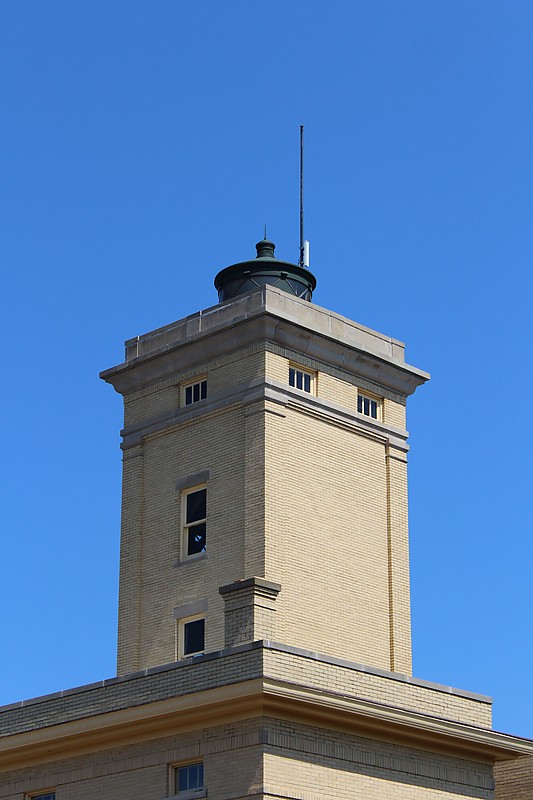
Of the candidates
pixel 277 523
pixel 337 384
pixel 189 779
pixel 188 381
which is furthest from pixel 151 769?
pixel 337 384

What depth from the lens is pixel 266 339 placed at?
1550 inches

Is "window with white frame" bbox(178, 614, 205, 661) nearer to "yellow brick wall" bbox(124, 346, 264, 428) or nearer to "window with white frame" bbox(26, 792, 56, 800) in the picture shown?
"window with white frame" bbox(26, 792, 56, 800)

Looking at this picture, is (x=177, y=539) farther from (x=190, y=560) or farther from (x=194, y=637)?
(x=194, y=637)

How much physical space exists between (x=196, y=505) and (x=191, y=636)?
3549 mm

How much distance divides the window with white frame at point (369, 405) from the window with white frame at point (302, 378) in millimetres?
1796

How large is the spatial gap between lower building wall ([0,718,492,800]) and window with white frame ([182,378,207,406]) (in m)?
11.2

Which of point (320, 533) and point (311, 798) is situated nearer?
point (311, 798)

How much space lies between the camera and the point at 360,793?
30.8 metres

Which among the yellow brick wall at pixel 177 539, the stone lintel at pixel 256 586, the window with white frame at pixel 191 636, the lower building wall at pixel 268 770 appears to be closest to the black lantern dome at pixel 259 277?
the yellow brick wall at pixel 177 539

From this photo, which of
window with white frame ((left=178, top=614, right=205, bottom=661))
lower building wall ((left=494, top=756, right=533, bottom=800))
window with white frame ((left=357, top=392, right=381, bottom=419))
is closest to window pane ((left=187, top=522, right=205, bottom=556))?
window with white frame ((left=178, top=614, right=205, bottom=661))

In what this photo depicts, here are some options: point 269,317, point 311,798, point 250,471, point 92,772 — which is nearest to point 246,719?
point 311,798

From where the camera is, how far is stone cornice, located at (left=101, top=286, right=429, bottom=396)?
39.8 meters

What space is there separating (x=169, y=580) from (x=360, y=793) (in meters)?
10.1

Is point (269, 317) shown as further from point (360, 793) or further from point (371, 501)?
point (360, 793)
